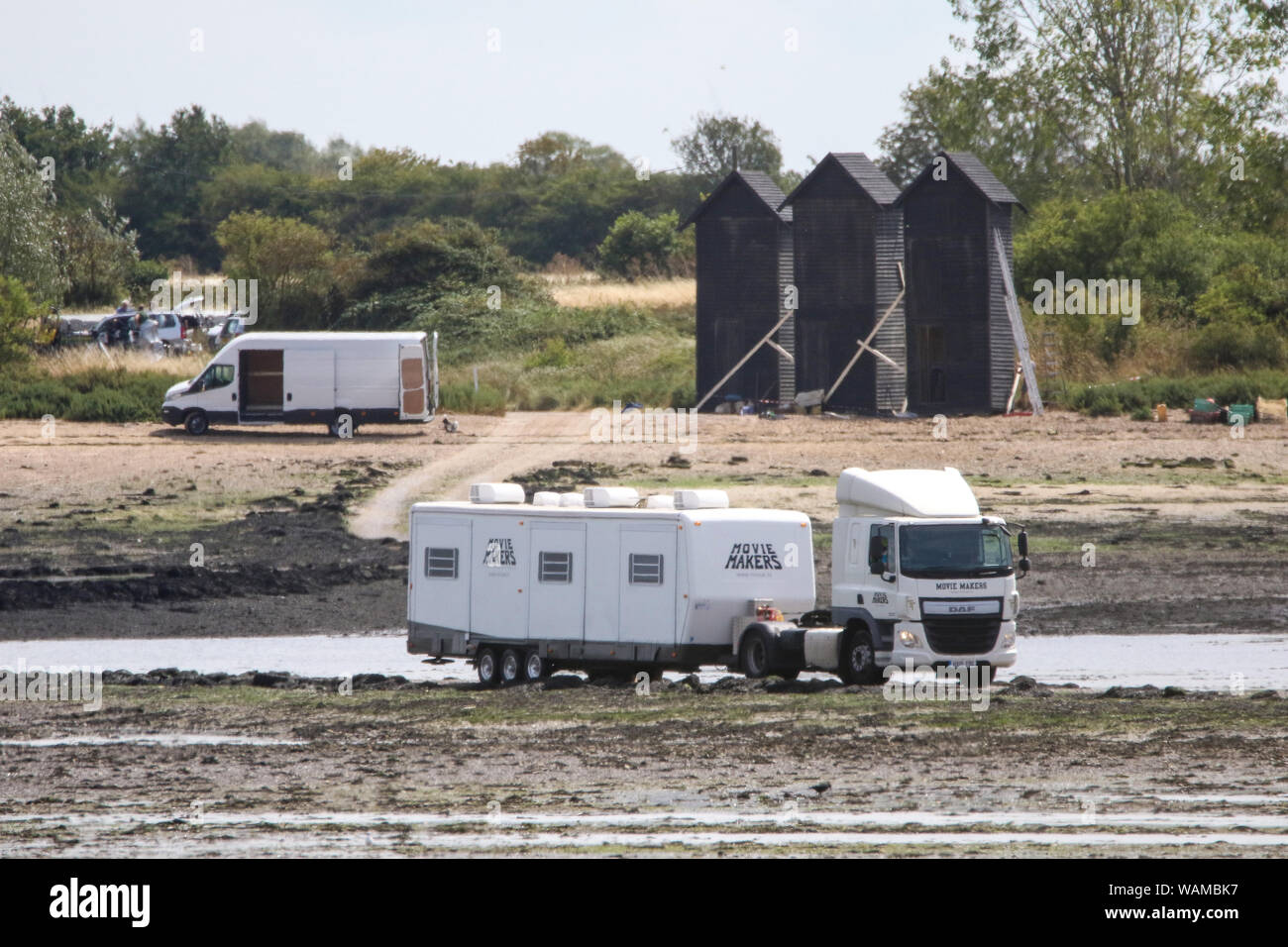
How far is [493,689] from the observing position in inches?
960

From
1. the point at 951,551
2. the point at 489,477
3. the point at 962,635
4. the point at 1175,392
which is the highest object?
the point at 1175,392

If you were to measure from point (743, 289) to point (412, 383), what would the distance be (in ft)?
53.1

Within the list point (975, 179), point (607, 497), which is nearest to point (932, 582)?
point (607, 497)

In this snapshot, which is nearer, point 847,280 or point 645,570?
point 645,570

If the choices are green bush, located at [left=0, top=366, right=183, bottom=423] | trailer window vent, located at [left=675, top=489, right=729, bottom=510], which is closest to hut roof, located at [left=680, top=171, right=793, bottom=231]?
green bush, located at [left=0, top=366, right=183, bottom=423]

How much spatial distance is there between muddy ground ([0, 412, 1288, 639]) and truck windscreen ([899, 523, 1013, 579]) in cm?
799

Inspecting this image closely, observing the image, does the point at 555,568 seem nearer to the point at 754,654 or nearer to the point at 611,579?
the point at 611,579

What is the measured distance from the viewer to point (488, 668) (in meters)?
24.9

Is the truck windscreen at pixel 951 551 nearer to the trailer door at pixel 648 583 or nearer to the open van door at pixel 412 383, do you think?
the trailer door at pixel 648 583

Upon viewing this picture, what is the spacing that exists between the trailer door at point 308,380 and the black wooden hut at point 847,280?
1817 cm

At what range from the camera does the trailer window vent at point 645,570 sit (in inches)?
929

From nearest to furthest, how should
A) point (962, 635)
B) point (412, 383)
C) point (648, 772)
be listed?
point (648, 772)
point (962, 635)
point (412, 383)

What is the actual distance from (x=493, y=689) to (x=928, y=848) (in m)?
11.9

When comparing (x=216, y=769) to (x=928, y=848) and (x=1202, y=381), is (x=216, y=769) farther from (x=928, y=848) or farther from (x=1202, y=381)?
(x=1202, y=381)
